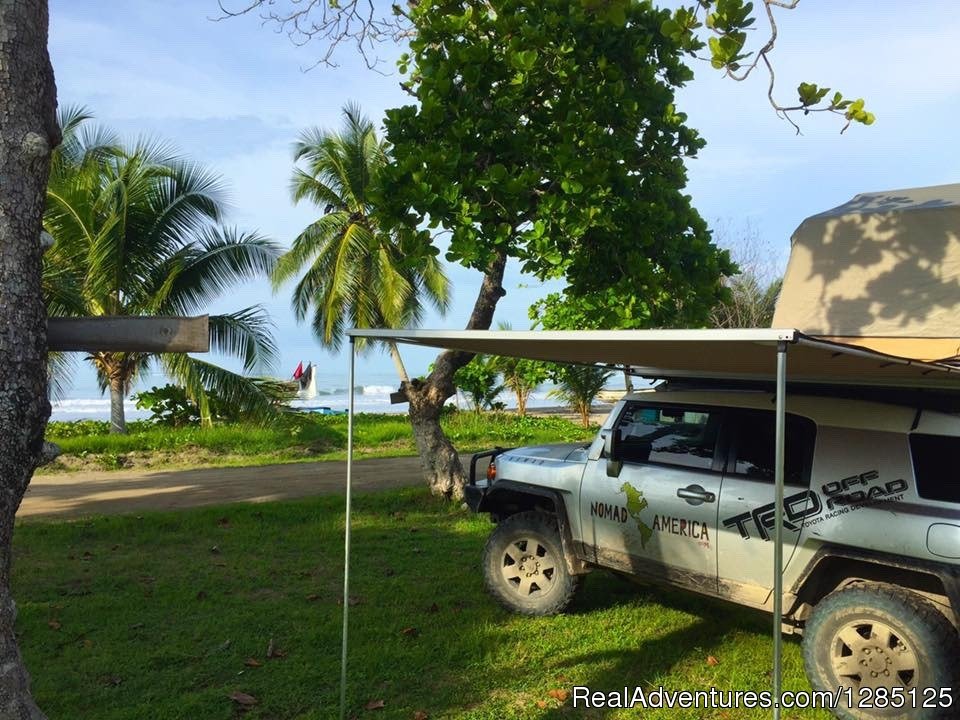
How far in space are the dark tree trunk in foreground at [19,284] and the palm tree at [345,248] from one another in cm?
1572

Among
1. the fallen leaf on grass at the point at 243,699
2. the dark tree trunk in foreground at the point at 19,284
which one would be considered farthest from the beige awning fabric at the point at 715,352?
the fallen leaf on grass at the point at 243,699

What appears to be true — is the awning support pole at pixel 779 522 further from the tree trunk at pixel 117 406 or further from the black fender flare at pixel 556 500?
the tree trunk at pixel 117 406

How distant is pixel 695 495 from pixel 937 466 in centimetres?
137

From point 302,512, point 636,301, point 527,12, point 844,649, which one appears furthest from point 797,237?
point 302,512

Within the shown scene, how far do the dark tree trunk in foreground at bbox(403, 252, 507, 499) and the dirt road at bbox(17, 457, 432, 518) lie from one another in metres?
1.77

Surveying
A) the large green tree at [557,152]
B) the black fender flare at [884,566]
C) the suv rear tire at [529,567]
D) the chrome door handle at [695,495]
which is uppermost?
the large green tree at [557,152]

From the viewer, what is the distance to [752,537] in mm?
4977

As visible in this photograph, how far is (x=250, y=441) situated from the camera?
19219 millimetres

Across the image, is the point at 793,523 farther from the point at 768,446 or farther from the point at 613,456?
the point at 613,456

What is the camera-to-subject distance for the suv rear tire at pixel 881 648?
4.20m

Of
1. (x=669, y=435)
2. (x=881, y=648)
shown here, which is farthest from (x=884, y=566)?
(x=669, y=435)

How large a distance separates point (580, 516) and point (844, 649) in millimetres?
1966

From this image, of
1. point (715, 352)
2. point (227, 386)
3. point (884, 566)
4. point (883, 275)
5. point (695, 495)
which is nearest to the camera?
point (715, 352)

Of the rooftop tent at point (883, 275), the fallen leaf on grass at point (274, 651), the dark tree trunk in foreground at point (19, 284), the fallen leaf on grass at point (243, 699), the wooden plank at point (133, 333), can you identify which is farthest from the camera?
the rooftop tent at point (883, 275)
